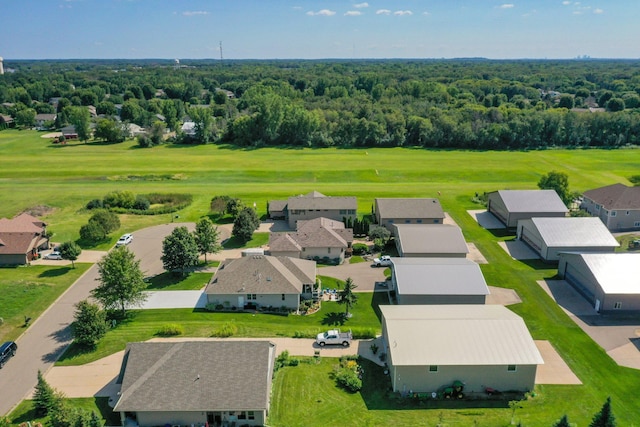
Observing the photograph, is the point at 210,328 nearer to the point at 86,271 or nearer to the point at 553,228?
the point at 86,271

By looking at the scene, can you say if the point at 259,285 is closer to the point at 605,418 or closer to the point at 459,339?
the point at 459,339

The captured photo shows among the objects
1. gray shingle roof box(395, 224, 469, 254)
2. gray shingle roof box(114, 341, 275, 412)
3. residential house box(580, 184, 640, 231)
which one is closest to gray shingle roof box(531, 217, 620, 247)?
residential house box(580, 184, 640, 231)

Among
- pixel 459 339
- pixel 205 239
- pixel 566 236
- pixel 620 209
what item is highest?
pixel 620 209

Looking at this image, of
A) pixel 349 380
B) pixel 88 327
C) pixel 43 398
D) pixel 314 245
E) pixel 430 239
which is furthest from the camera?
pixel 314 245

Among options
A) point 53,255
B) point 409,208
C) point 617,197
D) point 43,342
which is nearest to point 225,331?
point 43,342

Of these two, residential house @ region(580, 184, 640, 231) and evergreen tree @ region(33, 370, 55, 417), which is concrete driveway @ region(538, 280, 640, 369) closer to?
residential house @ region(580, 184, 640, 231)

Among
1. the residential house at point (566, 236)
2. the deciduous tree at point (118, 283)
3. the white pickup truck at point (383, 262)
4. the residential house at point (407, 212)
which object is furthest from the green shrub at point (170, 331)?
the residential house at point (566, 236)

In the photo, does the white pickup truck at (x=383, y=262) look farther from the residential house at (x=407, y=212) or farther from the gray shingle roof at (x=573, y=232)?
the gray shingle roof at (x=573, y=232)
